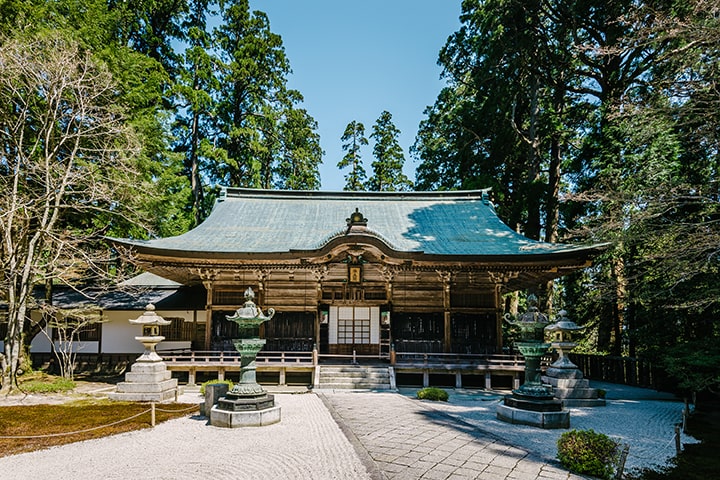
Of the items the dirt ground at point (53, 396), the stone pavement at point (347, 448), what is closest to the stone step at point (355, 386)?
the stone pavement at point (347, 448)

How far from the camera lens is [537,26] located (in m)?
19.7

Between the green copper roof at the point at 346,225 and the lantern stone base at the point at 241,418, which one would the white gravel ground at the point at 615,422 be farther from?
the green copper roof at the point at 346,225

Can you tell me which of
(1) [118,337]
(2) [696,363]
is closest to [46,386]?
(1) [118,337]

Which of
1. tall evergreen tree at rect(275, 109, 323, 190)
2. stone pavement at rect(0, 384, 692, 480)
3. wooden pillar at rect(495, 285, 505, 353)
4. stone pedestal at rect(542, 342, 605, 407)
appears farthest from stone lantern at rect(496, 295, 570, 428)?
tall evergreen tree at rect(275, 109, 323, 190)

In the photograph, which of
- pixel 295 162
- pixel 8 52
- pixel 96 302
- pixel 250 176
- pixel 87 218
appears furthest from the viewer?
pixel 295 162

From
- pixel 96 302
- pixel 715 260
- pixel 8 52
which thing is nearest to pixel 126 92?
pixel 8 52

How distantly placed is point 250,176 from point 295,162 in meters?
5.92

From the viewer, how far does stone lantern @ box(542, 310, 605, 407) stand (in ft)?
36.9

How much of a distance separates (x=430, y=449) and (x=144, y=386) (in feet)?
27.8

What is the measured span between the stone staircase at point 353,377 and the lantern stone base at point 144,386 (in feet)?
14.7

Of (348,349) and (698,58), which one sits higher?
(698,58)

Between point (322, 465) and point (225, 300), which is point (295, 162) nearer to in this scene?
point (225, 300)

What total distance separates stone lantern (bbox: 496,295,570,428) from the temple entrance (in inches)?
288

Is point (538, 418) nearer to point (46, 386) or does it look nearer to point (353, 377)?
point (353, 377)
